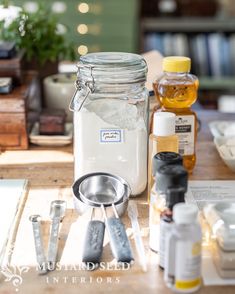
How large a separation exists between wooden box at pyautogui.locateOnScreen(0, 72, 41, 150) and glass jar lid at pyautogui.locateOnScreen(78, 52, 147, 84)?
324 millimetres

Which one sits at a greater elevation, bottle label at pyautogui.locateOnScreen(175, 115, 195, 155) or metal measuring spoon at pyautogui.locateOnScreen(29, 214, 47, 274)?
bottle label at pyautogui.locateOnScreen(175, 115, 195, 155)

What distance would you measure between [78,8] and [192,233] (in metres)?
2.64

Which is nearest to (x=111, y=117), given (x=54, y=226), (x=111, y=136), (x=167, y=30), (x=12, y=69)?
(x=111, y=136)

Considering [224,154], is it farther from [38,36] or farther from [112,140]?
[38,36]

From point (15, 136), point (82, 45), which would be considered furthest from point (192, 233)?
point (82, 45)

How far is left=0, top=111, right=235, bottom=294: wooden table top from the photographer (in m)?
0.92

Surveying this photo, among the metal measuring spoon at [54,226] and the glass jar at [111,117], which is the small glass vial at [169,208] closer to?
the metal measuring spoon at [54,226]

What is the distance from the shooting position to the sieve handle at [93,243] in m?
0.97

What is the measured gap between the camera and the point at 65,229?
1.09 metres

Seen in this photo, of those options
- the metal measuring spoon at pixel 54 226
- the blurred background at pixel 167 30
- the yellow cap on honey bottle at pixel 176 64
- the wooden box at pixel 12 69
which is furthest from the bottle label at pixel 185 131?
the blurred background at pixel 167 30

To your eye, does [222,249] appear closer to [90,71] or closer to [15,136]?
[90,71]

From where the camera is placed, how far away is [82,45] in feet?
11.0

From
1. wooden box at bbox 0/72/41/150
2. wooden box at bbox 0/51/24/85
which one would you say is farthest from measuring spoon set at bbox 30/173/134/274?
wooden box at bbox 0/51/24/85

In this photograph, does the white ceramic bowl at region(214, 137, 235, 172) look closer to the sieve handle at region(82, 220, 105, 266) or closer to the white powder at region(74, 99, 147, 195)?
the white powder at region(74, 99, 147, 195)
